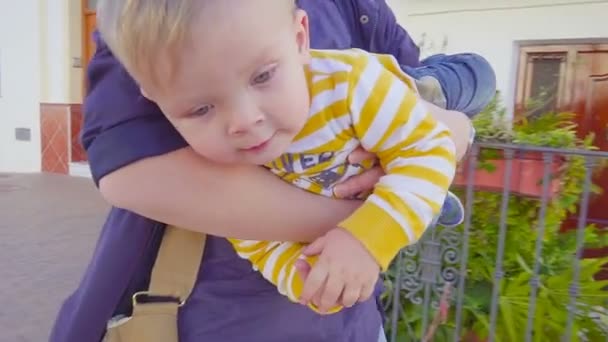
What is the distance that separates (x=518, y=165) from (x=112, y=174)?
1943 mm

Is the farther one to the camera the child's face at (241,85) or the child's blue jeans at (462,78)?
the child's blue jeans at (462,78)

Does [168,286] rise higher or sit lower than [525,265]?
higher

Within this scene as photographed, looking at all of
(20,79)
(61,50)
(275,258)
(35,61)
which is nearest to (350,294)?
(275,258)

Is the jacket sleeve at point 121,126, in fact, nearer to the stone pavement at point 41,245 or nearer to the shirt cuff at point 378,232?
the shirt cuff at point 378,232

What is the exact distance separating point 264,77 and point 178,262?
1.03 feet

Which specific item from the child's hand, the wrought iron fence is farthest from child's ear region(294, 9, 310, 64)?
the wrought iron fence

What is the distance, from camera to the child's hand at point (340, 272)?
0.74 m

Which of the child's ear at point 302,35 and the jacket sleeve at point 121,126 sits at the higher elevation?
the child's ear at point 302,35

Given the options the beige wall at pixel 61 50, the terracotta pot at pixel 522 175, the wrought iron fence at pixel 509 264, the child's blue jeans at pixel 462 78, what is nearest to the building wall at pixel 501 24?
the wrought iron fence at pixel 509 264

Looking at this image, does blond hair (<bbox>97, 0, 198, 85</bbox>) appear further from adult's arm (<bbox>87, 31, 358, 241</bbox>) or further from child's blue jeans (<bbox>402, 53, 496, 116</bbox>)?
child's blue jeans (<bbox>402, 53, 496, 116</bbox>)

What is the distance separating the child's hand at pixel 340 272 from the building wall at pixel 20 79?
7.89 metres

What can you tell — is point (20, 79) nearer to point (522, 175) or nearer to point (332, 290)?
point (522, 175)

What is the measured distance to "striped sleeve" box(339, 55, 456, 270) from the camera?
75 cm

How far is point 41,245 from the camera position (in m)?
4.63
